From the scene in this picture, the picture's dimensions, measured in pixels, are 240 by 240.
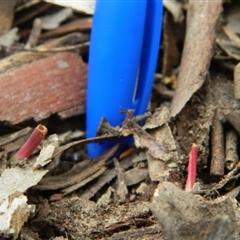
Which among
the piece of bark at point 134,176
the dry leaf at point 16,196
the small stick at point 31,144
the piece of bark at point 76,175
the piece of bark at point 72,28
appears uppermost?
the piece of bark at point 72,28

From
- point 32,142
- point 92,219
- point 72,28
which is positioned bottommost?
point 92,219

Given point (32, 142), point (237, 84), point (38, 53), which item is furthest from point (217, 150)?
point (38, 53)

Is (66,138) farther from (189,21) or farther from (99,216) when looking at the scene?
(189,21)

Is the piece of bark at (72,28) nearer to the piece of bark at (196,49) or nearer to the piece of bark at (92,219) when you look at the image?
the piece of bark at (196,49)

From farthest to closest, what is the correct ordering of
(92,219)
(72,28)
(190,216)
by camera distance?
(72,28) → (92,219) → (190,216)

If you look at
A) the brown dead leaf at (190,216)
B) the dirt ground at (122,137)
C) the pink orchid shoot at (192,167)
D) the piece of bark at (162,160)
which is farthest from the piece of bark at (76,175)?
the brown dead leaf at (190,216)

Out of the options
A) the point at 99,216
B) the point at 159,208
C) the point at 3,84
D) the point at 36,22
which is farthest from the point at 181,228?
the point at 36,22

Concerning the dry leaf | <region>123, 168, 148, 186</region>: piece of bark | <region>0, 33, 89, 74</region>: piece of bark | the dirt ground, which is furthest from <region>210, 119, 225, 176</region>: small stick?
<region>0, 33, 89, 74</region>: piece of bark

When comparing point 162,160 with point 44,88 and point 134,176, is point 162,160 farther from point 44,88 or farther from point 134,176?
point 44,88

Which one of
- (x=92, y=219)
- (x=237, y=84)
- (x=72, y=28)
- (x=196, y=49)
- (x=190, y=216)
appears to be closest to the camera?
(x=190, y=216)
